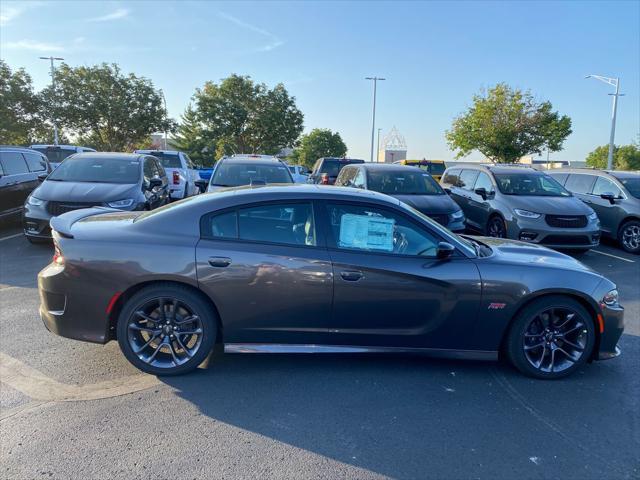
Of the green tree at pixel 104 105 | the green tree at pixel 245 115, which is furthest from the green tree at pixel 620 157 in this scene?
the green tree at pixel 104 105

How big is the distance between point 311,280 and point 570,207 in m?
6.99

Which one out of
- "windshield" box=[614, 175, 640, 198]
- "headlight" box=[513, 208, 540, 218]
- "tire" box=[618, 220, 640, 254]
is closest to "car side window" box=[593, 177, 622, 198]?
"windshield" box=[614, 175, 640, 198]

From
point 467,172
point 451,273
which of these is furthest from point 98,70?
point 451,273

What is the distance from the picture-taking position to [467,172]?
35.9 ft

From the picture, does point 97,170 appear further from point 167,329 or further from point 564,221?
point 564,221

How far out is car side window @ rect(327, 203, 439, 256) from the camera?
3.66 metres

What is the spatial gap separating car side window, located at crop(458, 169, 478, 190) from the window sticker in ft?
24.4

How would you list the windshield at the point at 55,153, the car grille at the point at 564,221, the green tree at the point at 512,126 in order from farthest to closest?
the green tree at the point at 512,126
the windshield at the point at 55,153
the car grille at the point at 564,221

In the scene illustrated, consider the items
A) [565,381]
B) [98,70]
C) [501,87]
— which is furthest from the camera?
[98,70]

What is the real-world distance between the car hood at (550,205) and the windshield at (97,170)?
7310mm

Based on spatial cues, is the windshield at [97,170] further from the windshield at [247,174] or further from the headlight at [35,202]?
the windshield at [247,174]

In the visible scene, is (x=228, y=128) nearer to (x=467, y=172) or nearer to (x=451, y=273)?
(x=467, y=172)

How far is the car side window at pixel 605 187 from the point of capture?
9891 mm

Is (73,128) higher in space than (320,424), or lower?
higher
